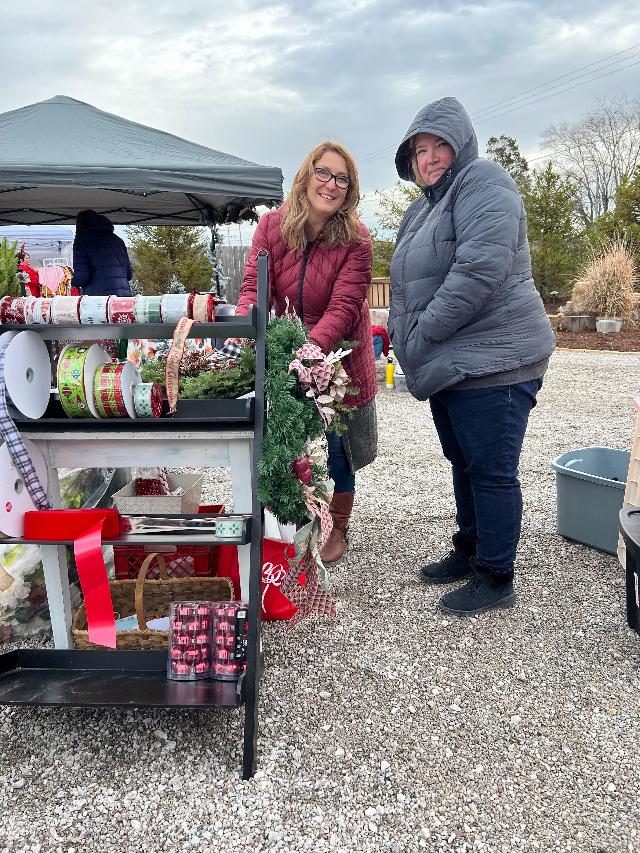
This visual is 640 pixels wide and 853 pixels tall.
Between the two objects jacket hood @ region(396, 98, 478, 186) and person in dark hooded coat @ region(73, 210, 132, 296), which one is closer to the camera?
jacket hood @ region(396, 98, 478, 186)

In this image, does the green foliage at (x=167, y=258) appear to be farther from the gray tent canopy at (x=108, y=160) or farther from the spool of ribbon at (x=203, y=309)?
the spool of ribbon at (x=203, y=309)

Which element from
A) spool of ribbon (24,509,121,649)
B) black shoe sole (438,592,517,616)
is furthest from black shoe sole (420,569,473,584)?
spool of ribbon (24,509,121,649)

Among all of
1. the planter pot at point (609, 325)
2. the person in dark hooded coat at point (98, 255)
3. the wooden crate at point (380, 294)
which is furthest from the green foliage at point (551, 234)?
the person in dark hooded coat at point (98, 255)

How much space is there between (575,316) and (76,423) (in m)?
12.9

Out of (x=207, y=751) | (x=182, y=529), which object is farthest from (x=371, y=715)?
(x=182, y=529)

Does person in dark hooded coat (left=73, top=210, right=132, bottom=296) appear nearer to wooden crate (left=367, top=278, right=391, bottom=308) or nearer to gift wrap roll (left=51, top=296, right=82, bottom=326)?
gift wrap roll (left=51, top=296, right=82, bottom=326)

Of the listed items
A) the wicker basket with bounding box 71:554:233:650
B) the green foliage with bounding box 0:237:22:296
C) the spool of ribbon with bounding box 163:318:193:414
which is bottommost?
the wicker basket with bounding box 71:554:233:650

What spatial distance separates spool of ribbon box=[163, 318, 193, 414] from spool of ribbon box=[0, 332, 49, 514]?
1.57 feet

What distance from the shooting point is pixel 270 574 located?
273 centimetres

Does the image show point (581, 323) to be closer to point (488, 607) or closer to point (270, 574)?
point (488, 607)

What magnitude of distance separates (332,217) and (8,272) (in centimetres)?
128

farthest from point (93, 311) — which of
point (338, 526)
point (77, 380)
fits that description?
point (338, 526)

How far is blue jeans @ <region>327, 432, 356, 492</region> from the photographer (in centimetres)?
318

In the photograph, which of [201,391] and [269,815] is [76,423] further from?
[269,815]
